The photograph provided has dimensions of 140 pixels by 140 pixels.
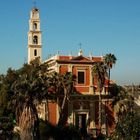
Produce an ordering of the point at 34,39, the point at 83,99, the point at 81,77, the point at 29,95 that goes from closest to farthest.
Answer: the point at 29,95, the point at 83,99, the point at 81,77, the point at 34,39

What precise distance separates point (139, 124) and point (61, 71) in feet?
105

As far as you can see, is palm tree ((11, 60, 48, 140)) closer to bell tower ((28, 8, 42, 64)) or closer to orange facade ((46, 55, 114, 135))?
orange facade ((46, 55, 114, 135))

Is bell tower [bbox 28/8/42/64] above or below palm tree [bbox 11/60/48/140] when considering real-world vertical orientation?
above

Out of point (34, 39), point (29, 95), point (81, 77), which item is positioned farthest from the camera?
point (34, 39)

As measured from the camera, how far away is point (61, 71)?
65.5 meters

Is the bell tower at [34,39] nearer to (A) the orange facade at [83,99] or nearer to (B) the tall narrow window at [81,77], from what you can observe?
(A) the orange facade at [83,99]

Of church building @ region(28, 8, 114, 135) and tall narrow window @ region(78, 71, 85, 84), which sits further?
tall narrow window @ region(78, 71, 85, 84)

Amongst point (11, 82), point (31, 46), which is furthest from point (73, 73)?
point (31, 46)

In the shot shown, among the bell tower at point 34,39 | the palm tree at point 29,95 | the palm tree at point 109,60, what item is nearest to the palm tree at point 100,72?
the palm tree at point 109,60

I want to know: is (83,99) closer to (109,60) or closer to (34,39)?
(109,60)

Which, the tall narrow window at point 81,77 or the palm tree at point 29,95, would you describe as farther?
the tall narrow window at point 81,77

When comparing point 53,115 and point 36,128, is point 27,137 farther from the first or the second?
point 53,115

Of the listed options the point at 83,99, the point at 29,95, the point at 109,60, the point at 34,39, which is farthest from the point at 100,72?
the point at 34,39

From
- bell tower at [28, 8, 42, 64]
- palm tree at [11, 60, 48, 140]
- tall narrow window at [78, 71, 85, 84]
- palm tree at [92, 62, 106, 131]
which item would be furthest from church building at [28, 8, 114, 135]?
bell tower at [28, 8, 42, 64]
